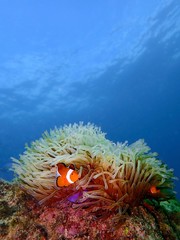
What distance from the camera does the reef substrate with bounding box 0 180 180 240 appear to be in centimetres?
203

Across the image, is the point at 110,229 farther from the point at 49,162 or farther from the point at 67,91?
the point at 67,91

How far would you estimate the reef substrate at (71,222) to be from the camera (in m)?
2.03

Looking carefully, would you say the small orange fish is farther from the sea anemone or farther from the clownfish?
the clownfish

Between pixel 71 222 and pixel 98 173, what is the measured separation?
1.55 ft

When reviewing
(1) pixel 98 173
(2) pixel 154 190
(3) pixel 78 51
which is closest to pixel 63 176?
(1) pixel 98 173

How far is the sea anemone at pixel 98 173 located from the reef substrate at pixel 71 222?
9 cm

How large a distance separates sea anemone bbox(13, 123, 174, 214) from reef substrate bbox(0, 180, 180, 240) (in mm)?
89

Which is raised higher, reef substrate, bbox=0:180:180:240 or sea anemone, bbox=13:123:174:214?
sea anemone, bbox=13:123:174:214

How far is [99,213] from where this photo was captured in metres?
2.17

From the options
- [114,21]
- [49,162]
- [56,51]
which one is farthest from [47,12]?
[49,162]

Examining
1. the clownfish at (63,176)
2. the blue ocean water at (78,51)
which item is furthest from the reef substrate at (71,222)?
the blue ocean water at (78,51)

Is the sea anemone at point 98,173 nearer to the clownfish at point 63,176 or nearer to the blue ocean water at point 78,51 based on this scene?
the clownfish at point 63,176

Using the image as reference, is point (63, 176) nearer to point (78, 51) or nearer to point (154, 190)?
point (154, 190)

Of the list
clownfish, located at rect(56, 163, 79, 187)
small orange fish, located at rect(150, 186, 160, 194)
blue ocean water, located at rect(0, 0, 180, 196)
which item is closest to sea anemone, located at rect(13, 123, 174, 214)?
small orange fish, located at rect(150, 186, 160, 194)
